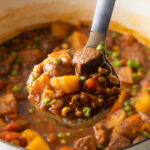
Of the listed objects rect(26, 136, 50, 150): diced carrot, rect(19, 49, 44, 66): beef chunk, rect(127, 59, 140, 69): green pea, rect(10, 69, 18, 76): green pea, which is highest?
rect(127, 59, 140, 69): green pea

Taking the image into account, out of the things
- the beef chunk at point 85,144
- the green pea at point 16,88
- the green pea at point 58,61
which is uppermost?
the green pea at point 58,61

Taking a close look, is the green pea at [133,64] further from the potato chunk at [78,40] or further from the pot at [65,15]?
the potato chunk at [78,40]

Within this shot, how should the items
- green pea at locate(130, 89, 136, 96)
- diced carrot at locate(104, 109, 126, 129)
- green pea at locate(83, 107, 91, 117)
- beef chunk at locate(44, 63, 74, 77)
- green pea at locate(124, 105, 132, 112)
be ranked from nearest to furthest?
1. green pea at locate(83, 107, 91, 117)
2. beef chunk at locate(44, 63, 74, 77)
3. diced carrot at locate(104, 109, 126, 129)
4. green pea at locate(124, 105, 132, 112)
5. green pea at locate(130, 89, 136, 96)

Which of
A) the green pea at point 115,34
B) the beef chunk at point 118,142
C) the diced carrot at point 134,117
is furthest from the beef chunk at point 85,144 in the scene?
the green pea at point 115,34

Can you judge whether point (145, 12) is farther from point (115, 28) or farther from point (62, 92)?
point (62, 92)

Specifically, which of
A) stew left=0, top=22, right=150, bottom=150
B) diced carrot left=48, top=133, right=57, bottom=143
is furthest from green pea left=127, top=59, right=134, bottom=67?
diced carrot left=48, top=133, right=57, bottom=143

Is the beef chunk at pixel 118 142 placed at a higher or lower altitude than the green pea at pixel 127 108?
lower

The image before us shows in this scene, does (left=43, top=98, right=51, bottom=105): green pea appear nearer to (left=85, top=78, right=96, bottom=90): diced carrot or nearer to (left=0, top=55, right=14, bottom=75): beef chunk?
(left=85, top=78, right=96, bottom=90): diced carrot

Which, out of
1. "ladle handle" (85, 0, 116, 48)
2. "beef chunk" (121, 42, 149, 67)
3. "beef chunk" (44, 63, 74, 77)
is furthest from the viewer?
"beef chunk" (121, 42, 149, 67)

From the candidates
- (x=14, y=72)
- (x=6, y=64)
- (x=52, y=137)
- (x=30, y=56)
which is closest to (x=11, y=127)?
(x=52, y=137)
